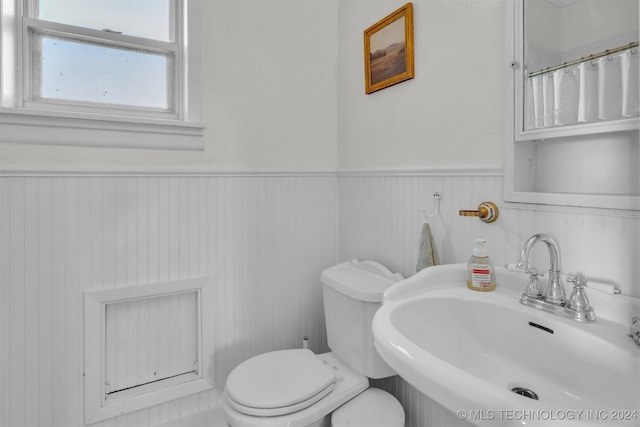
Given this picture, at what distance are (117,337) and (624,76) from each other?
5.49ft

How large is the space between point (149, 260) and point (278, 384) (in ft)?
2.19

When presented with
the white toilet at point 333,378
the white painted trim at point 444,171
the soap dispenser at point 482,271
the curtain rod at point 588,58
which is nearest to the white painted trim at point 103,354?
the white toilet at point 333,378

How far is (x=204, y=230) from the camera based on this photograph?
4.67 ft

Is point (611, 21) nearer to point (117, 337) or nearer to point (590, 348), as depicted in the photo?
point (590, 348)

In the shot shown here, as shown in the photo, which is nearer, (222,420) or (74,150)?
(74,150)

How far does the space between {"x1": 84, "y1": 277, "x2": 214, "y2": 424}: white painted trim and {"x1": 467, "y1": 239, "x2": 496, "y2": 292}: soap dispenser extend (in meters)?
1.01

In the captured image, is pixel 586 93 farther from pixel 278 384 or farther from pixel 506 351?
pixel 278 384

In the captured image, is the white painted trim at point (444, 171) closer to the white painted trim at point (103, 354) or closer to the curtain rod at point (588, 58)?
the curtain rod at point (588, 58)

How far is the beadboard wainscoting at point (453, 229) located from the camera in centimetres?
75

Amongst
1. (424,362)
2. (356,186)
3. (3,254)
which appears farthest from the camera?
(356,186)

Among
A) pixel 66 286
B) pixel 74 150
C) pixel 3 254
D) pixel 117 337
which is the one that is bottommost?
pixel 117 337

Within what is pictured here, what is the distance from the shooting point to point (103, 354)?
1.26 meters

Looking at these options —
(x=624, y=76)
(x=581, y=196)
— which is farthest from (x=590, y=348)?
(x=624, y=76)

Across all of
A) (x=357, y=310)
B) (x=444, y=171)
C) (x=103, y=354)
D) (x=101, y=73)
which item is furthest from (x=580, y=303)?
(x=101, y=73)
